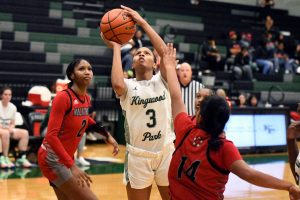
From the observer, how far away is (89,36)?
52.9ft

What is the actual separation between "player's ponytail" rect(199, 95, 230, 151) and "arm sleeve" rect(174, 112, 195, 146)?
7.0 inches

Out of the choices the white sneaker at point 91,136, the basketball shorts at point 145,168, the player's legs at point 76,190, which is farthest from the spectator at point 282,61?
the player's legs at point 76,190

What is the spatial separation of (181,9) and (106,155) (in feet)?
31.9

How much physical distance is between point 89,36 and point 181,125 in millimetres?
13197

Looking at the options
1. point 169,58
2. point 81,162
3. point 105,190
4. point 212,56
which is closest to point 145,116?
point 169,58

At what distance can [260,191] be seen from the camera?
7.82 m

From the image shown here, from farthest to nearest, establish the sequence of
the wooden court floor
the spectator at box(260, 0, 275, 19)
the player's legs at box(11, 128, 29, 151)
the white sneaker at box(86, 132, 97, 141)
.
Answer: the spectator at box(260, 0, 275, 19) < the white sneaker at box(86, 132, 97, 141) < the player's legs at box(11, 128, 29, 151) < the wooden court floor

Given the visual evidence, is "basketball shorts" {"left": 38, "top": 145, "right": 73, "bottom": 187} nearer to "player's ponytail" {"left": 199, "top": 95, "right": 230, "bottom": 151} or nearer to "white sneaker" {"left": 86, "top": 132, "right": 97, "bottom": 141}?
"player's ponytail" {"left": 199, "top": 95, "right": 230, "bottom": 151}

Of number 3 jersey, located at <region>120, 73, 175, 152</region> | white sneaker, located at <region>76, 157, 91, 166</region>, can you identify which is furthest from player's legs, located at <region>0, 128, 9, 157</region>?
number 3 jersey, located at <region>120, 73, 175, 152</region>

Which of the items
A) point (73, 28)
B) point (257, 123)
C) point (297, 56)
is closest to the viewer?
point (257, 123)

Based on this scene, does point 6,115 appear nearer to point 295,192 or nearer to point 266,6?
point 295,192

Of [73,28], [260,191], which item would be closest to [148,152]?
[260,191]

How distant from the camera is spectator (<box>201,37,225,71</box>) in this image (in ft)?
55.6

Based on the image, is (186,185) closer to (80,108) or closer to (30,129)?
(80,108)
